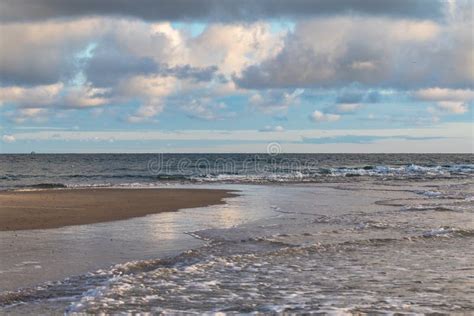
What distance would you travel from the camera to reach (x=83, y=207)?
21266mm

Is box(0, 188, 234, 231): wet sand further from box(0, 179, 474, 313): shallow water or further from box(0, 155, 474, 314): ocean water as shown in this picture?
box(0, 179, 474, 313): shallow water

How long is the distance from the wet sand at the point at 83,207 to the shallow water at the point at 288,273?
179 cm

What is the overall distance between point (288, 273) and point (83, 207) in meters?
13.0

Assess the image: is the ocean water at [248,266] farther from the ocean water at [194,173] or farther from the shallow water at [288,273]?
the ocean water at [194,173]

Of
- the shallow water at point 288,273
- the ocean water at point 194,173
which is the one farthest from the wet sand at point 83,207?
the ocean water at point 194,173

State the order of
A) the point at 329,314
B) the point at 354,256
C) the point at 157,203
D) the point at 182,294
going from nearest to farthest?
1. the point at 329,314
2. the point at 182,294
3. the point at 354,256
4. the point at 157,203

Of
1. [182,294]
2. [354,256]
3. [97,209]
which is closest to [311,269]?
[354,256]

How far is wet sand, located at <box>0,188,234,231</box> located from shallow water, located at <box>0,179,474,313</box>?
5.88 ft

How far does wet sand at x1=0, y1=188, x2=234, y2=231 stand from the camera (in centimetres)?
1664

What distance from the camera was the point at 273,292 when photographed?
8.64m

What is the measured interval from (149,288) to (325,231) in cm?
728

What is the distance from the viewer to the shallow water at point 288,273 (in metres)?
7.91

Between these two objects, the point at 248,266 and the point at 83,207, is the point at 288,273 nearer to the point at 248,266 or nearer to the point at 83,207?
the point at 248,266

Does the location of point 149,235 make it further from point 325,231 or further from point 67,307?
point 67,307
